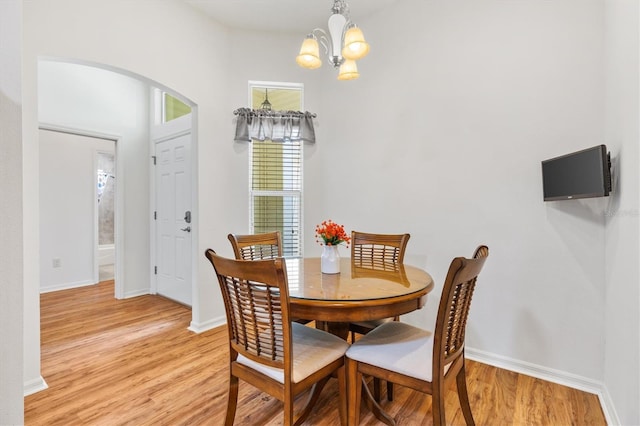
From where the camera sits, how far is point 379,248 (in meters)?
2.51

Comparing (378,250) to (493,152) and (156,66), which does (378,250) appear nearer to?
(493,152)

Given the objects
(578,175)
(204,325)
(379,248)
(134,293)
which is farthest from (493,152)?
(134,293)

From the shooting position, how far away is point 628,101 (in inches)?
59.5

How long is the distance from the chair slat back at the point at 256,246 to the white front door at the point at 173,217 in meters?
1.48

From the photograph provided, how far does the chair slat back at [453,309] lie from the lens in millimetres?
1213

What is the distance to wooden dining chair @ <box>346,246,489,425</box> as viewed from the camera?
1.27 meters

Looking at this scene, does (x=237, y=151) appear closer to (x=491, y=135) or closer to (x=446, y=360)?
(x=491, y=135)

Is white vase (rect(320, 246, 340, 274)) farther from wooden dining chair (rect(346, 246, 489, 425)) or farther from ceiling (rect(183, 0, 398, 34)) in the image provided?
ceiling (rect(183, 0, 398, 34))

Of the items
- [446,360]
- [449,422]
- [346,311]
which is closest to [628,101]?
[446,360]

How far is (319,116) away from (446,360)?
278 cm

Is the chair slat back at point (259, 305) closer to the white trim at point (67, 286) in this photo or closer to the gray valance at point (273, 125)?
the gray valance at point (273, 125)

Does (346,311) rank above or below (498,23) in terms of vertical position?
below

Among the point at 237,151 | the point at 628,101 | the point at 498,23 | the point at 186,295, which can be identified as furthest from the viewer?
the point at 186,295

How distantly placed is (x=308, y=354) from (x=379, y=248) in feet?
4.06
